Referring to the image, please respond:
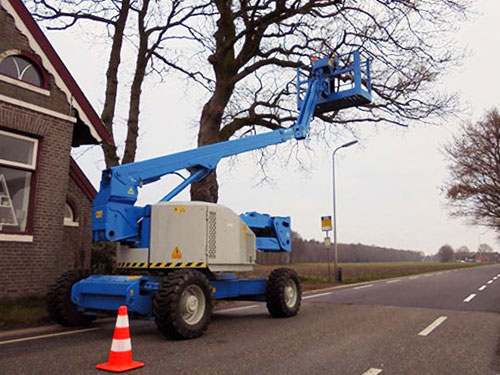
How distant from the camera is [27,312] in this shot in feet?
29.7

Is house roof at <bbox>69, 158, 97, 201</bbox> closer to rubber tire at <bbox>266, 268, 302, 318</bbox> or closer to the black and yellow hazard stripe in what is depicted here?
the black and yellow hazard stripe

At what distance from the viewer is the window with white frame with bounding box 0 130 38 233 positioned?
10.7 metres

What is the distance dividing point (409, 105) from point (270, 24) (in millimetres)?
6539

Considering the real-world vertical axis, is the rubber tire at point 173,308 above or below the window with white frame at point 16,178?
below

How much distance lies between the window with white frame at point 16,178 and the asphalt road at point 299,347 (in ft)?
12.5

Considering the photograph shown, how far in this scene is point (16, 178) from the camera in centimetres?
1104

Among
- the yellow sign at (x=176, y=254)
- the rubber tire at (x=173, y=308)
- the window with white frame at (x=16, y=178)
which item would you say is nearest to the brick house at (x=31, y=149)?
the window with white frame at (x=16, y=178)

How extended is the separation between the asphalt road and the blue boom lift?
465 mm

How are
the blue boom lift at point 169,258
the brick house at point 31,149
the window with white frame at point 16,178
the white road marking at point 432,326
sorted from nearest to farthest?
the blue boom lift at point 169,258 → the white road marking at point 432,326 → the brick house at point 31,149 → the window with white frame at point 16,178

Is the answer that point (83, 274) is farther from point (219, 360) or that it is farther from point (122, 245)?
point (219, 360)

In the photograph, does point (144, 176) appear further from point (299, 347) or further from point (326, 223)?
point (326, 223)

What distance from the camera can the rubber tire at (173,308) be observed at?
698 cm

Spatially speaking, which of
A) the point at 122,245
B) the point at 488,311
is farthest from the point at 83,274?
the point at 488,311

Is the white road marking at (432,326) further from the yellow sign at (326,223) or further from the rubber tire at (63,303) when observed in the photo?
the yellow sign at (326,223)
